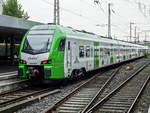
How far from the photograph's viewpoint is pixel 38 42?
Answer: 1166 centimetres

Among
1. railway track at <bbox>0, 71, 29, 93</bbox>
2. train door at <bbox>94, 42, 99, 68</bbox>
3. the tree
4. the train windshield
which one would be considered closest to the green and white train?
the train windshield

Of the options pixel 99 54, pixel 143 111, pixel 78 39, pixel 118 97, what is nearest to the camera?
pixel 143 111

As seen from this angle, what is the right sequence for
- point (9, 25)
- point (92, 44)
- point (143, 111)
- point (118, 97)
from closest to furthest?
point (143, 111)
point (118, 97)
point (9, 25)
point (92, 44)

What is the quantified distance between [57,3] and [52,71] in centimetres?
874

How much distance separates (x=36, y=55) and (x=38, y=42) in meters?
0.71

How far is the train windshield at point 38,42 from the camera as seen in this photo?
37.4ft

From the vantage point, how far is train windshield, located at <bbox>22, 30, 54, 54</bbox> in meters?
11.4

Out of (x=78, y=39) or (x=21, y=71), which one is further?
(x=78, y=39)

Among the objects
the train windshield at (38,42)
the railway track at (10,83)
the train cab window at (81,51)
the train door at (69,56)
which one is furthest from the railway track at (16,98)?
the train cab window at (81,51)

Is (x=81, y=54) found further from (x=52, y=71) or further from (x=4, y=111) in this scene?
(x=4, y=111)

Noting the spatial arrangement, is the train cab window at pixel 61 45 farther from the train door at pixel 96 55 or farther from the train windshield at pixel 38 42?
the train door at pixel 96 55

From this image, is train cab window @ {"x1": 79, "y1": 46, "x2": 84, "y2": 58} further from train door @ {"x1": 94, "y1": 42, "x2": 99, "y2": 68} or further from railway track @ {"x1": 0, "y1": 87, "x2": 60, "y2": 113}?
railway track @ {"x1": 0, "y1": 87, "x2": 60, "y2": 113}

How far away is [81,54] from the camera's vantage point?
46.1 feet

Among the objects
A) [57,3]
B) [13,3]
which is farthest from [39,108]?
[13,3]
